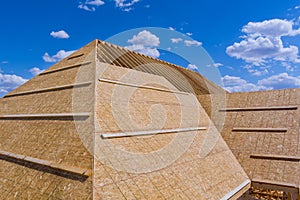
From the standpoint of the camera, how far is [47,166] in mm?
5445

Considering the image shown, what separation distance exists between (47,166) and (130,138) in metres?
2.02

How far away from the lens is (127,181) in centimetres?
484

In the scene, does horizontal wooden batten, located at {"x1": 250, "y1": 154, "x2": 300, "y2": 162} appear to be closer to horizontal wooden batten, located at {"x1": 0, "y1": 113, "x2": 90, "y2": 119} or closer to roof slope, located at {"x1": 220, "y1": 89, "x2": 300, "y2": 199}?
roof slope, located at {"x1": 220, "y1": 89, "x2": 300, "y2": 199}

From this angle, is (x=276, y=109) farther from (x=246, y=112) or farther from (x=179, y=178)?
(x=179, y=178)

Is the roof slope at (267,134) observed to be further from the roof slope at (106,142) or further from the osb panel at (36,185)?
the osb panel at (36,185)

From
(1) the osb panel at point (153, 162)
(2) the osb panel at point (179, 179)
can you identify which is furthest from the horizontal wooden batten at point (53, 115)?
(2) the osb panel at point (179, 179)

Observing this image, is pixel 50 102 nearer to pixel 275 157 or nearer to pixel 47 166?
pixel 47 166

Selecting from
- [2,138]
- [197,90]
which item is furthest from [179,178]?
[197,90]

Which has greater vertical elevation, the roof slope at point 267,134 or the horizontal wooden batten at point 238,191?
the roof slope at point 267,134

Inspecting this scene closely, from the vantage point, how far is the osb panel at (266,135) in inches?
349

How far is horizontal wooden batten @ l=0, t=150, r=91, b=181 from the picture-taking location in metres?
4.69

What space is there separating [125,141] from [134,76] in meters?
4.76

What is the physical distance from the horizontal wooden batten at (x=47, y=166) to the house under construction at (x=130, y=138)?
0.09 ft

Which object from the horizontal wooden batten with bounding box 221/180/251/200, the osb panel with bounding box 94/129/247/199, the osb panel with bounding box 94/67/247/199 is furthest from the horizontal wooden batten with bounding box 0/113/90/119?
the horizontal wooden batten with bounding box 221/180/251/200
